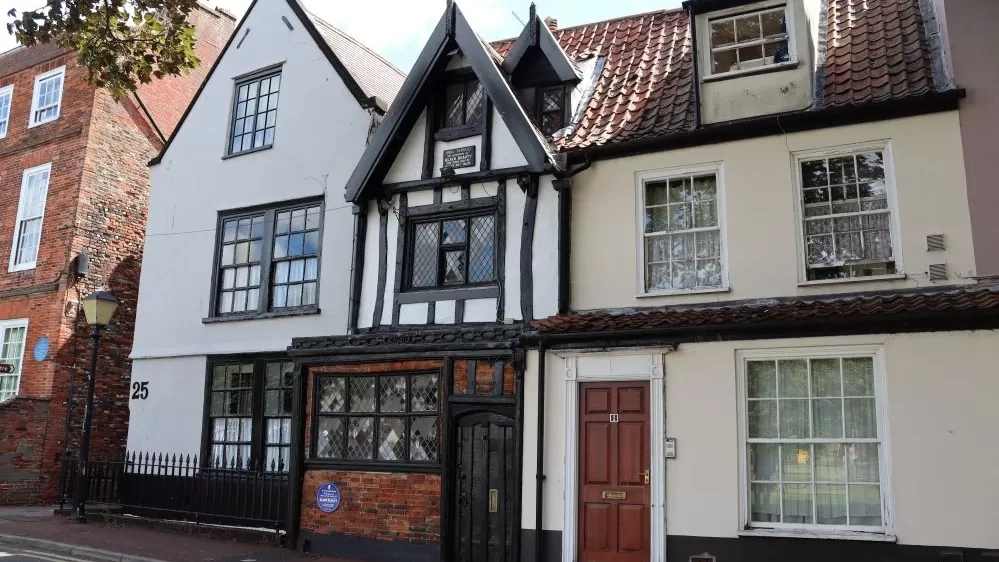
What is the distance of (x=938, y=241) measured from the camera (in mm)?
9977

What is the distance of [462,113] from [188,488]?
826 cm

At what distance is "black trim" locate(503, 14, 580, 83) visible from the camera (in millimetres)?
13203

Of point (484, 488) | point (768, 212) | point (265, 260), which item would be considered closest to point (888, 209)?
point (768, 212)

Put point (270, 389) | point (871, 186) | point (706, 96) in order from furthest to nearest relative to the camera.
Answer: point (270, 389) < point (706, 96) < point (871, 186)

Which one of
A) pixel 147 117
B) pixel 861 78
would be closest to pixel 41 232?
pixel 147 117

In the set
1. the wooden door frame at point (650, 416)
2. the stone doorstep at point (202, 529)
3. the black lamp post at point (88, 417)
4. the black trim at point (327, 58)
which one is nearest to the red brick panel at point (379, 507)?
the stone doorstep at point (202, 529)

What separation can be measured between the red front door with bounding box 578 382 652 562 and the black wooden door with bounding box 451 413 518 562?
1.05 metres

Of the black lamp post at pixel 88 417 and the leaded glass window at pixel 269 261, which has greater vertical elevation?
the leaded glass window at pixel 269 261

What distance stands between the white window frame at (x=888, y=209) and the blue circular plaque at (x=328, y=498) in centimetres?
740

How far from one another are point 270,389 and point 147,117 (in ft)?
30.6

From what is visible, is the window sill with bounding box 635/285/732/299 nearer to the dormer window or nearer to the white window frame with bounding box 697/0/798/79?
the white window frame with bounding box 697/0/798/79

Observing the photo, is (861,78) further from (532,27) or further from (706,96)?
(532,27)

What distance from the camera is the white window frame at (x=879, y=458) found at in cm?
950

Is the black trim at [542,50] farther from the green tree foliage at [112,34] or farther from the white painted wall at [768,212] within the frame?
the green tree foliage at [112,34]
